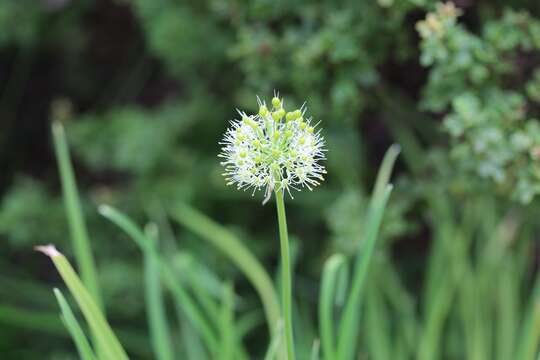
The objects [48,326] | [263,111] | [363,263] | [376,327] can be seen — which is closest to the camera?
[263,111]

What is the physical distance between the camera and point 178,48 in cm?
186

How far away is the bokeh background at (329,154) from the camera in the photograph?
1.43 m

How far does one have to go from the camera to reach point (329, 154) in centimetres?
188

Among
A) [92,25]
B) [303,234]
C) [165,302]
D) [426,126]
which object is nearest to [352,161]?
[426,126]

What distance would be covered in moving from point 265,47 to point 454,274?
2.65ft

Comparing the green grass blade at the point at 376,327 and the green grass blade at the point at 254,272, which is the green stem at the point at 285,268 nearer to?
the green grass blade at the point at 254,272

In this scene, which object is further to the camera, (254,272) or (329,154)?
(329,154)

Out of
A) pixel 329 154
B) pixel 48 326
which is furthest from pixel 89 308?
pixel 329 154

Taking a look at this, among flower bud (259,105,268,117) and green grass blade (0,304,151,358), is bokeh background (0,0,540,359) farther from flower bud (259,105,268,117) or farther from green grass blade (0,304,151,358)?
flower bud (259,105,268,117)

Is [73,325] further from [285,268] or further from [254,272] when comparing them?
[254,272]

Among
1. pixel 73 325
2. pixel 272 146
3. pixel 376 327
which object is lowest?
pixel 73 325

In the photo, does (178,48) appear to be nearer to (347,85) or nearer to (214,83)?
(214,83)

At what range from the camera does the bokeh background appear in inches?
56.2

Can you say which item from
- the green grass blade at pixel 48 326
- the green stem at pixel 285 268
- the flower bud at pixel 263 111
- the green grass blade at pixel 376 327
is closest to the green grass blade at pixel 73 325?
the green stem at pixel 285 268
